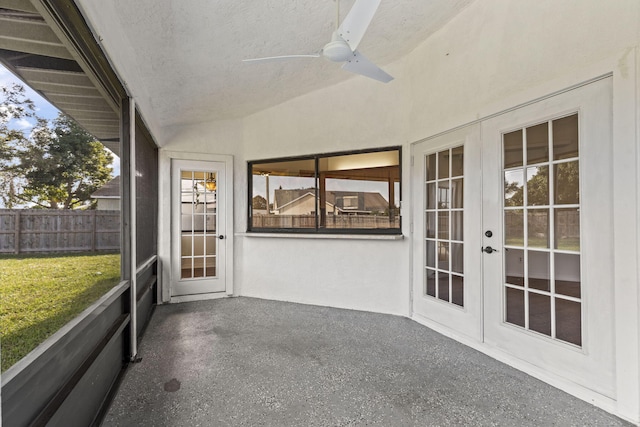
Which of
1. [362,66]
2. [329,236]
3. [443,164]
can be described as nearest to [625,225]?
[443,164]

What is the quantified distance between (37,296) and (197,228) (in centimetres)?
328

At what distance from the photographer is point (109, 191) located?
7.00 feet

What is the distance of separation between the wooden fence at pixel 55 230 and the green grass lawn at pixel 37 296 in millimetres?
43

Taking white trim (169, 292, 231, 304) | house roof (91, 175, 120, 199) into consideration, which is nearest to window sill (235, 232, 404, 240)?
white trim (169, 292, 231, 304)

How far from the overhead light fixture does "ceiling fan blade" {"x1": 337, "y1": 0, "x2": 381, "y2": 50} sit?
2.99m

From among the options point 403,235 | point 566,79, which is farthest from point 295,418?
point 566,79

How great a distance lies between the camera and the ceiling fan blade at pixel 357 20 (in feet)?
5.91

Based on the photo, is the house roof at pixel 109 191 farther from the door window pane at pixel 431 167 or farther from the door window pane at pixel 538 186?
the door window pane at pixel 538 186

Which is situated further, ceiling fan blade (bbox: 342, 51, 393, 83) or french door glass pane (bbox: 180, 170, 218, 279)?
french door glass pane (bbox: 180, 170, 218, 279)

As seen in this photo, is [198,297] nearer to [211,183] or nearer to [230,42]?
[211,183]

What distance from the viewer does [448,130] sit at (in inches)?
120

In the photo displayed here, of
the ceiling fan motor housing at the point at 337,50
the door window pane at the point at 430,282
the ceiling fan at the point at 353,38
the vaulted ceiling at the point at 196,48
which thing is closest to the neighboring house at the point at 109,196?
the vaulted ceiling at the point at 196,48

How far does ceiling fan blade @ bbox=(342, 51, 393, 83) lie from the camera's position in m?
2.30

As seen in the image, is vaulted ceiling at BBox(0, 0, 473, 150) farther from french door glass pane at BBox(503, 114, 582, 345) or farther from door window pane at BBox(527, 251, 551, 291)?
door window pane at BBox(527, 251, 551, 291)
